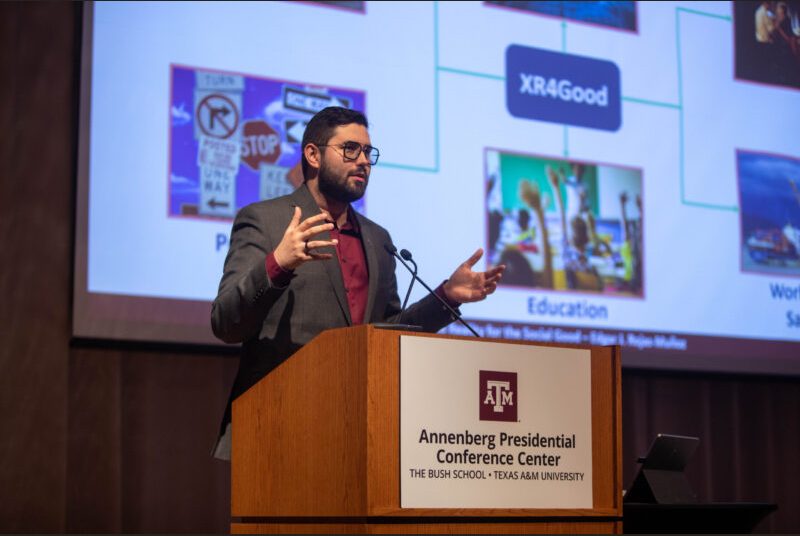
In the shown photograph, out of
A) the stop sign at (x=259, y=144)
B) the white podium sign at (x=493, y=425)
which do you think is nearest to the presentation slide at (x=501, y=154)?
the stop sign at (x=259, y=144)

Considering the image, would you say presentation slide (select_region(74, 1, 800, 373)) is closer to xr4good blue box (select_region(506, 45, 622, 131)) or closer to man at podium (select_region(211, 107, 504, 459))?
xr4good blue box (select_region(506, 45, 622, 131))

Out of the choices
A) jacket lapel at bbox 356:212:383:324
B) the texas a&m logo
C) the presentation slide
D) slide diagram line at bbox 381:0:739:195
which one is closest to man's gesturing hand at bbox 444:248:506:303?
jacket lapel at bbox 356:212:383:324

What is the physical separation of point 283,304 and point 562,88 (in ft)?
8.59

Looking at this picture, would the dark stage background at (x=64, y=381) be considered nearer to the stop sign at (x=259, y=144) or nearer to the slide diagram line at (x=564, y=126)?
the stop sign at (x=259, y=144)

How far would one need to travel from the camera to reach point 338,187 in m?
2.66

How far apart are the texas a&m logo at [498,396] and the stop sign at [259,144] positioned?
7.49 ft

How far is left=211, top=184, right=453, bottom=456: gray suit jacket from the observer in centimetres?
252

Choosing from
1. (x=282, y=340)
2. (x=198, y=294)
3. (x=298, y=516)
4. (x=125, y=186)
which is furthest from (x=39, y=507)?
(x=298, y=516)

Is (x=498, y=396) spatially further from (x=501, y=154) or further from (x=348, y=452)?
(x=501, y=154)

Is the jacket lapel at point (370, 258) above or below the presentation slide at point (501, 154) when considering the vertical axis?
below

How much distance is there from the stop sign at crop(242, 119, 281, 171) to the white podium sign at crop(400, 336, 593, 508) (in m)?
2.23

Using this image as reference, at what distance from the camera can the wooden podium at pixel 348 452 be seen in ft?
6.43

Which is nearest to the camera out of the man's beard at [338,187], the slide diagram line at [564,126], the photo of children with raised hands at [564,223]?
the man's beard at [338,187]

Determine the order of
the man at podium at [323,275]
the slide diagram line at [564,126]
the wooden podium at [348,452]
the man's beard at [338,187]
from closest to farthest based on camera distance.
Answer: the wooden podium at [348,452] < the man at podium at [323,275] < the man's beard at [338,187] < the slide diagram line at [564,126]
